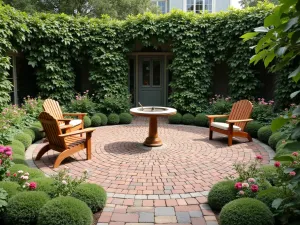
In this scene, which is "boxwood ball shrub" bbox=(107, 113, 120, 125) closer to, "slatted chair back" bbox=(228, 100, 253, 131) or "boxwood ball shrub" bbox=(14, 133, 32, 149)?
"boxwood ball shrub" bbox=(14, 133, 32, 149)

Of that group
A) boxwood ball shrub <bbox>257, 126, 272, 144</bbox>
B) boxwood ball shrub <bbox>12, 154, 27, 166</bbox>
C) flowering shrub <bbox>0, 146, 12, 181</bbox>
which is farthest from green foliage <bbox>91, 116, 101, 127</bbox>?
flowering shrub <bbox>0, 146, 12, 181</bbox>

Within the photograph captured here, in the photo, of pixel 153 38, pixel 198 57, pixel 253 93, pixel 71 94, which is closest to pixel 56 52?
pixel 71 94

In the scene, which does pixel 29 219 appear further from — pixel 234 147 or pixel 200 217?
pixel 234 147

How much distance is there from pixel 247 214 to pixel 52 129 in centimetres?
334

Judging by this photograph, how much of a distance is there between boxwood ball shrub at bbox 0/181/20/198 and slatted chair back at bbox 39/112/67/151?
145 centimetres

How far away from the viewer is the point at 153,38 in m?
9.77

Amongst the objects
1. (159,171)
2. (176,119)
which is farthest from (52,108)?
(176,119)

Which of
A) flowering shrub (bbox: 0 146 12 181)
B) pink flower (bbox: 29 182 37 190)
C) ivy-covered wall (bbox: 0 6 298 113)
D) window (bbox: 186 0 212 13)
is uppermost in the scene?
window (bbox: 186 0 212 13)

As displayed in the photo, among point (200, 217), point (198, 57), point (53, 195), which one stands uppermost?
point (198, 57)

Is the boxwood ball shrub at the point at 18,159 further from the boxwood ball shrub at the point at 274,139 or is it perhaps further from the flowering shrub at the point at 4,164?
the boxwood ball shrub at the point at 274,139

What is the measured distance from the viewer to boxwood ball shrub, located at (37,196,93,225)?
8.05ft

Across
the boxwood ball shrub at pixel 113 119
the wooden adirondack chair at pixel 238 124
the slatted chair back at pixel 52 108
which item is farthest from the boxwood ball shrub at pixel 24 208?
the boxwood ball shrub at pixel 113 119

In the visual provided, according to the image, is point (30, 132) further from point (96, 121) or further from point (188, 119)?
point (188, 119)

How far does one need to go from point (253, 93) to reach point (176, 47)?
321 cm
